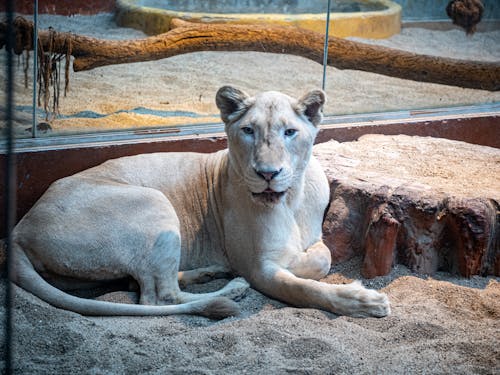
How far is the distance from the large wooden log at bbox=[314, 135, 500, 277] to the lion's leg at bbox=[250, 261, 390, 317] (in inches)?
19.1

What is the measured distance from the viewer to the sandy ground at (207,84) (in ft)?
17.0

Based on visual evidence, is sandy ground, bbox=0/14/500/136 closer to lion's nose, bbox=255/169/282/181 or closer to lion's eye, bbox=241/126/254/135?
lion's eye, bbox=241/126/254/135

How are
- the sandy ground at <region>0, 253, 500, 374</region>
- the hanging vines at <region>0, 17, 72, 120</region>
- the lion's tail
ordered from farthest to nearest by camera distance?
the hanging vines at <region>0, 17, 72, 120</region>, the lion's tail, the sandy ground at <region>0, 253, 500, 374</region>

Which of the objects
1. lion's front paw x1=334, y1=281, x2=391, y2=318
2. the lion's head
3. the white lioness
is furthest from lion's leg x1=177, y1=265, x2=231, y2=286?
lion's front paw x1=334, y1=281, x2=391, y2=318

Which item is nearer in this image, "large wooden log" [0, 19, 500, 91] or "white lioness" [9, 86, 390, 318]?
"white lioness" [9, 86, 390, 318]

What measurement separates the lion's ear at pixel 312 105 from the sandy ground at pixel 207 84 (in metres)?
1.69

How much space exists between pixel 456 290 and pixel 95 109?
2.88m

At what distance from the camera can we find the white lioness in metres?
3.81

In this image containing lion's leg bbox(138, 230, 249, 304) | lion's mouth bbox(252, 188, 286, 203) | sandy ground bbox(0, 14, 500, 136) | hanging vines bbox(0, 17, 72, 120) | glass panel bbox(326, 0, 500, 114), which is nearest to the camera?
lion's mouth bbox(252, 188, 286, 203)

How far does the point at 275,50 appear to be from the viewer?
6016 millimetres

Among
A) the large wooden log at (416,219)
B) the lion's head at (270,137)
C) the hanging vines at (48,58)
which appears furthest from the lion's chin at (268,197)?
the hanging vines at (48,58)

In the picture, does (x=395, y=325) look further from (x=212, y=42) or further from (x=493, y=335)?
(x=212, y=42)

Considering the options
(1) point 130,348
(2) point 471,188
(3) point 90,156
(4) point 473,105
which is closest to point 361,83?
(4) point 473,105

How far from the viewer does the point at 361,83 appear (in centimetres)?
645
